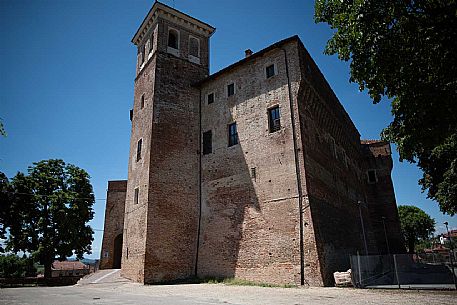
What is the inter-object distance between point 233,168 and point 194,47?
34.0 ft

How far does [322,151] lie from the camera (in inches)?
710

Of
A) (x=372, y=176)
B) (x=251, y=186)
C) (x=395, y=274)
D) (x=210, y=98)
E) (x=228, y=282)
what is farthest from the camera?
(x=372, y=176)

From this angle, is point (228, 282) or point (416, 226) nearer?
point (228, 282)

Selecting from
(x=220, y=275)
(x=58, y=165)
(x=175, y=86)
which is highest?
(x=175, y=86)

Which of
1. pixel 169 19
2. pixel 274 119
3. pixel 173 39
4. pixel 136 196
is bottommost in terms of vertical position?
pixel 136 196

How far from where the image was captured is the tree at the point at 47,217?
2359 cm

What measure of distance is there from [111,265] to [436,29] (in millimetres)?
25150

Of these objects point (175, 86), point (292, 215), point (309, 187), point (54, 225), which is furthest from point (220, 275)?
point (54, 225)

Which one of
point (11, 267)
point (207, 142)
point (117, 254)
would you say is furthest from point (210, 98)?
point (11, 267)

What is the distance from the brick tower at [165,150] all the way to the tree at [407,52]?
1175 cm

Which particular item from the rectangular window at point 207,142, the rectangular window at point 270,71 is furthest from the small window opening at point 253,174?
the rectangular window at point 270,71

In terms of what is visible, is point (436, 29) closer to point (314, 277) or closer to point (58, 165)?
point (314, 277)

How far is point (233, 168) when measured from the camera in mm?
17562

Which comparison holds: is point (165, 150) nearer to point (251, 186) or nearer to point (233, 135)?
point (233, 135)
